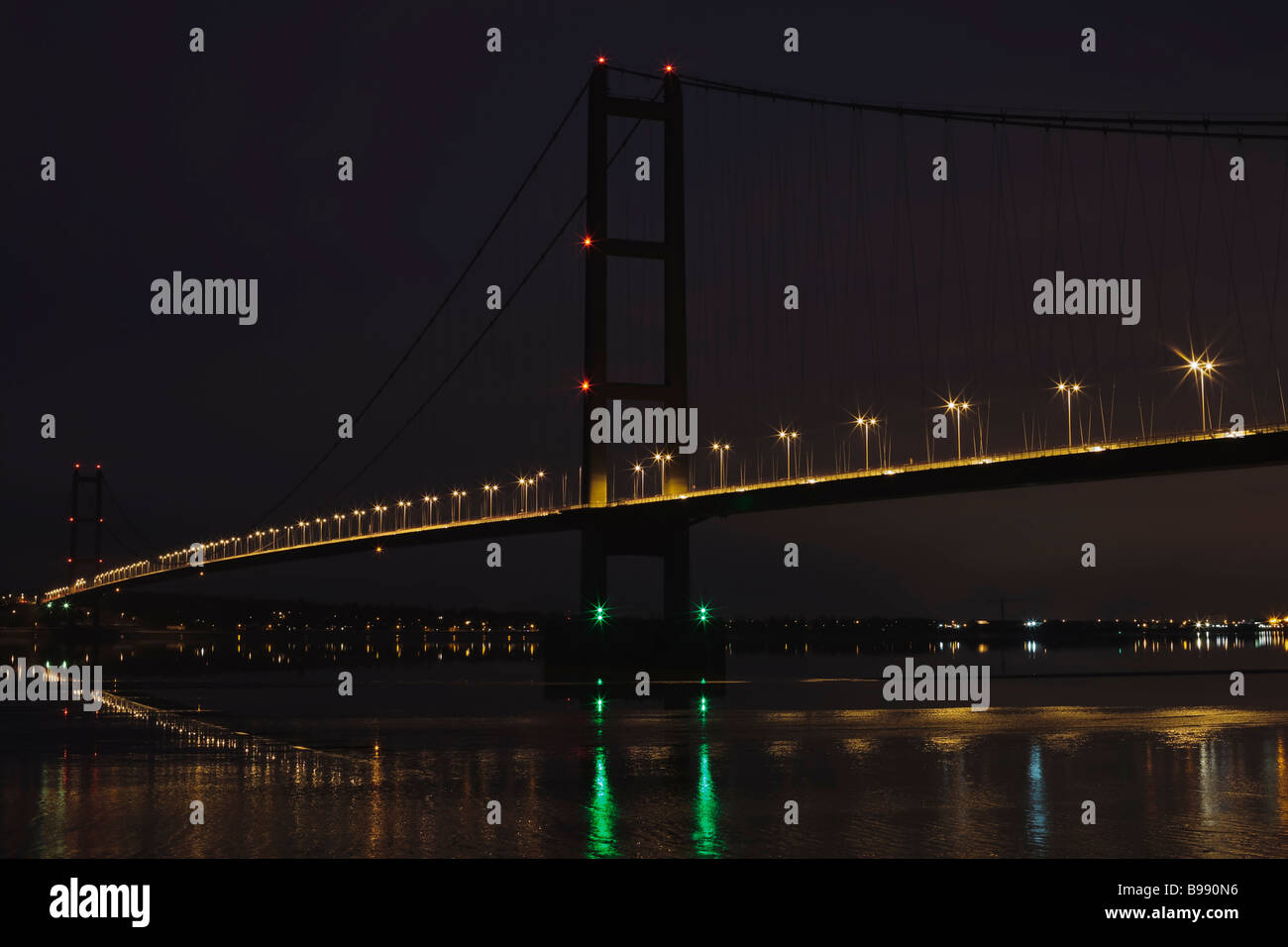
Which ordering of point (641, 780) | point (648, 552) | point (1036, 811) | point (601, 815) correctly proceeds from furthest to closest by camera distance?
point (648, 552), point (641, 780), point (1036, 811), point (601, 815)

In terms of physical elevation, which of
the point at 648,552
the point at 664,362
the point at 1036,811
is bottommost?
the point at 1036,811

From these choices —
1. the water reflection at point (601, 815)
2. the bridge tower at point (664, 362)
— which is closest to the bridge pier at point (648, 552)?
the bridge tower at point (664, 362)

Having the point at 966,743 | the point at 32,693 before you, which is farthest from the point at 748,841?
the point at 32,693

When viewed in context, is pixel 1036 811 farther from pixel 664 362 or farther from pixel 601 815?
pixel 664 362

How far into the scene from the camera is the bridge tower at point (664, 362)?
6538 centimetres

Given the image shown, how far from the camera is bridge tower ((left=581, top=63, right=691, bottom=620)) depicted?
6538 cm

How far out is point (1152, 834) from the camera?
14469mm

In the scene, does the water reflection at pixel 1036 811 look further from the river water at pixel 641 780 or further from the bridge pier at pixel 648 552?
the bridge pier at pixel 648 552

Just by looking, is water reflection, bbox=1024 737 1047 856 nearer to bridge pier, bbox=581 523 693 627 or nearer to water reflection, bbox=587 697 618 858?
water reflection, bbox=587 697 618 858

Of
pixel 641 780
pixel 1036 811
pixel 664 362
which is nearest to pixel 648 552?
pixel 664 362

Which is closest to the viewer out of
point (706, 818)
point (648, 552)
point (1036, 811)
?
point (706, 818)

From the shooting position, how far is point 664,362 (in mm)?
66125
